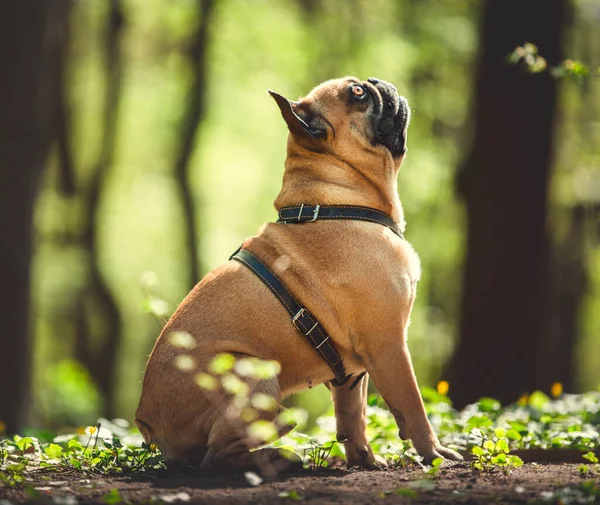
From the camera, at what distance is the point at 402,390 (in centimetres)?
513

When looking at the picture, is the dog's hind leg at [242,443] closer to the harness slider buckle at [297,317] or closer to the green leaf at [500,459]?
the harness slider buckle at [297,317]

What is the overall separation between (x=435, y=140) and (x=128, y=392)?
1442cm

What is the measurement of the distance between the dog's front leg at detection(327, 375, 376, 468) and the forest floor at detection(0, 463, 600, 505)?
0.50 meters

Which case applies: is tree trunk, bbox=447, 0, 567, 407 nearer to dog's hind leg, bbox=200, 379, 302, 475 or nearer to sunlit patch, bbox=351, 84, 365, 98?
sunlit patch, bbox=351, 84, 365, 98

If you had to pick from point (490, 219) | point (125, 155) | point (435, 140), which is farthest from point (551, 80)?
point (125, 155)

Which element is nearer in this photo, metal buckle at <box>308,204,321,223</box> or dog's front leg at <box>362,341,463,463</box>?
dog's front leg at <box>362,341,463,463</box>

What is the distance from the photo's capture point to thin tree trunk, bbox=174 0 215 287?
18.7 metres

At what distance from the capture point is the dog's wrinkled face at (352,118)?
19.2ft

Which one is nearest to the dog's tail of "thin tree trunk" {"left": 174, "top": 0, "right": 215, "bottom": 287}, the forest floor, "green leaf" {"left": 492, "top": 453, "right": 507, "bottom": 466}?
the forest floor

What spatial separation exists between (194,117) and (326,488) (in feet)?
49.6

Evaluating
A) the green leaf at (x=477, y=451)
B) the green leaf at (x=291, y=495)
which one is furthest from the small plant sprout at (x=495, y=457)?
the green leaf at (x=291, y=495)

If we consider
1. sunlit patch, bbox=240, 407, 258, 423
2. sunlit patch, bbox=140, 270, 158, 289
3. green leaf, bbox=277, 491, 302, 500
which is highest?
sunlit patch, bbox=140, 270, 158, 289

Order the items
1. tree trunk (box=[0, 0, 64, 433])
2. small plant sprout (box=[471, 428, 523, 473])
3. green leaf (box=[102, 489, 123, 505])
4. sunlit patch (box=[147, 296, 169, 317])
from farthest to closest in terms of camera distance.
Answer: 1. tree trunk (box=[0, 0, 64, 433])
2. sunlit patch (box=[147, 296, 169, 317])
3. small plant sprout (box=[471, 428, 523, 473])
4. green leaf (box=[102, 489, 123, 505])

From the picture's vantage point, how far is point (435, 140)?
20.4 meters
